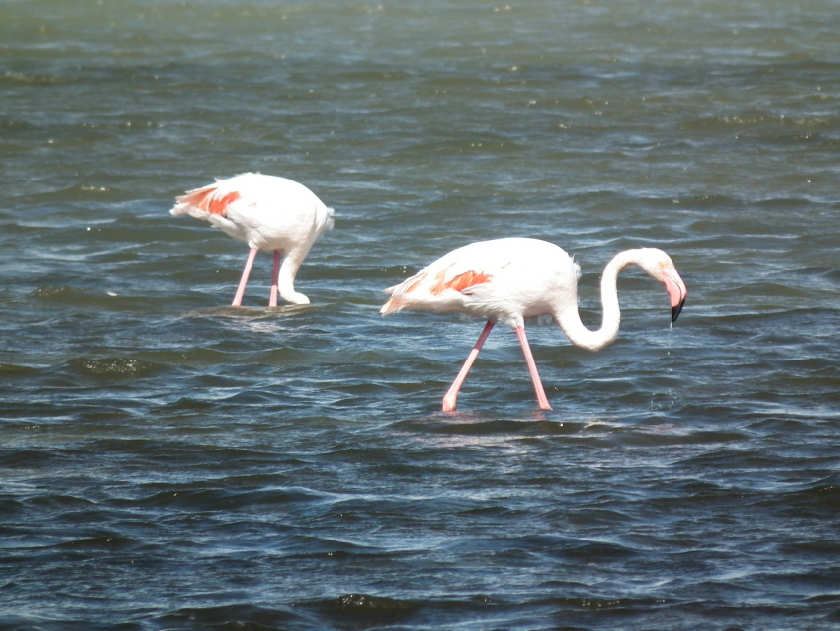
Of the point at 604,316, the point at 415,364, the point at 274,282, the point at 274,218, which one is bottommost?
the point at 415,364

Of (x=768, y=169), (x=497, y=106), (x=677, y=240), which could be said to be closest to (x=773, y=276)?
(x=677, y=240)

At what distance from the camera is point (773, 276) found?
33.0 ft

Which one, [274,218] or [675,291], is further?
[274,218]

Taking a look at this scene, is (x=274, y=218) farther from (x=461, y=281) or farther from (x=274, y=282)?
(x=461, y=281)

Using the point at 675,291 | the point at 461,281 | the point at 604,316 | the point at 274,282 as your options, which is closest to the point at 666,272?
the point at 675,291

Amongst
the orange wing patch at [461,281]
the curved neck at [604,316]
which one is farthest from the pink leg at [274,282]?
the curved neck at [604,316]

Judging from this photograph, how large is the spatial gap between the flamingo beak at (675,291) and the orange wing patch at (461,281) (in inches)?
35.8

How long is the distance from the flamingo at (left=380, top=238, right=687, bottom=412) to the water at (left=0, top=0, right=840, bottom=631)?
Result: 368 mm

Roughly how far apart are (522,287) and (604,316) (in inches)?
20.4

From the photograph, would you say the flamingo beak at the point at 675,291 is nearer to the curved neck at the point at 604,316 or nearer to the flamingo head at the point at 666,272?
the flamingo head at the point at 666,272

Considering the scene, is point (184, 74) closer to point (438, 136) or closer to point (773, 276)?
point (438, 136)

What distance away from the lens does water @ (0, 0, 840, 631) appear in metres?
4.79

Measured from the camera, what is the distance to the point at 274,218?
915 centimetres

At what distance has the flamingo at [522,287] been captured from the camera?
6.94 m
